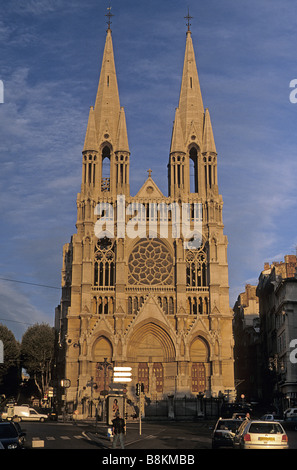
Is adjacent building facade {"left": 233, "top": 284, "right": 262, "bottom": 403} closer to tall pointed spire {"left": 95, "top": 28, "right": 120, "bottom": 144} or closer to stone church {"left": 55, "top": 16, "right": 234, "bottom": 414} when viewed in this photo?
stone church {"left": 55, "top": 16, "right": 234, "bottom": 414}

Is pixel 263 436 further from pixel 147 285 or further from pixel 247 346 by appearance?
pixel 247 346

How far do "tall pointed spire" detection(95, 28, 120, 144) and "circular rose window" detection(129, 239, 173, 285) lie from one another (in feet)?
47.6

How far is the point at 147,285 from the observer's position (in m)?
73.0

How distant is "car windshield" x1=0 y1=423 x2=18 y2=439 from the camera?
2420 cm

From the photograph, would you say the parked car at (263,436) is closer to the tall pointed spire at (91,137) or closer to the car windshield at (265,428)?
the car windshield at (265,428)

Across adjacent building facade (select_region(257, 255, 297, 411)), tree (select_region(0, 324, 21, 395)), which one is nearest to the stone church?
adjacent building facade (select_region(257, 255, 297, 411))

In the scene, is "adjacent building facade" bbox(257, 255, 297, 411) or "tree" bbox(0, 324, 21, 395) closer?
"adjacent building facade" bbox(257, 255, 297, 411)

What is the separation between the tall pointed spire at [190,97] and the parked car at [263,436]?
60.6m

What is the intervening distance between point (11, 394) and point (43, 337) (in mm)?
10923

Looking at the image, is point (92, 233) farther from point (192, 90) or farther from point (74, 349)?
point (192, 90)

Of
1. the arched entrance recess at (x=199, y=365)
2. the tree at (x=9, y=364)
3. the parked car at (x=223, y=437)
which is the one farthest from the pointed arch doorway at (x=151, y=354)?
the parked car at (x=223, y=437)

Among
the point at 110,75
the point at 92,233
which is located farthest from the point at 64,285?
the point at 110,75

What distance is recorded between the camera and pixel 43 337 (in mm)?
93875

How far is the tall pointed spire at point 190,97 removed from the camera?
3201 inches
